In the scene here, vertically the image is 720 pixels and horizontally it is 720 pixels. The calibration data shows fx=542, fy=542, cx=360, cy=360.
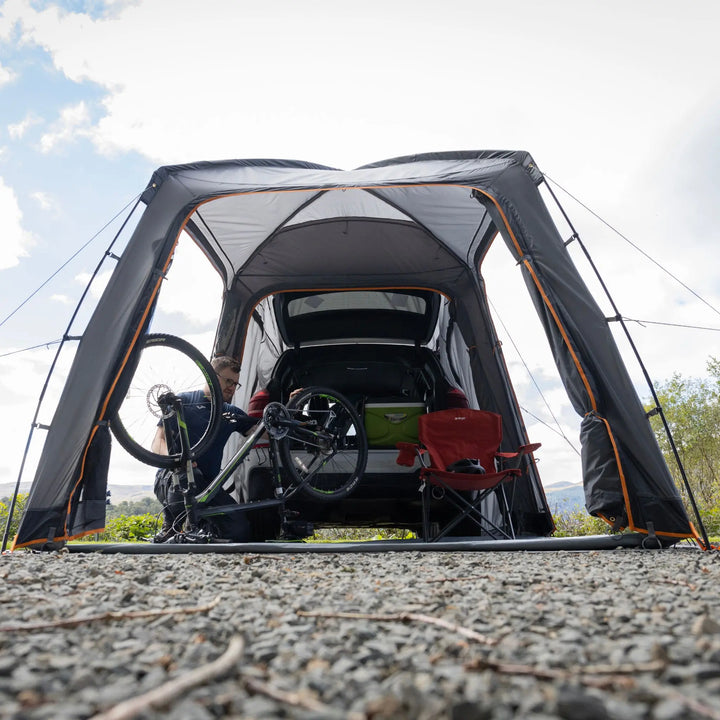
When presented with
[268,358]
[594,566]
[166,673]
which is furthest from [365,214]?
[166,673]

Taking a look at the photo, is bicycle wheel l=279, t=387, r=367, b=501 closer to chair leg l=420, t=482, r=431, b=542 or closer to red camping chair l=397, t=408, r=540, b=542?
red camping chair l=397, t=408, r=540, b=542

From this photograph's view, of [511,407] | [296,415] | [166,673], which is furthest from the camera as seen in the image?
[511,407]

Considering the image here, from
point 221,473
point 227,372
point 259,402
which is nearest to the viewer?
point 221,473

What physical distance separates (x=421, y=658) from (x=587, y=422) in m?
2.53

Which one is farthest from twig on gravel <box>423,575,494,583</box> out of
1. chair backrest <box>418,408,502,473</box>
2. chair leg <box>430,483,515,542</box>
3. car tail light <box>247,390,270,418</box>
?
car tail light <box>247,390,270,418</box>

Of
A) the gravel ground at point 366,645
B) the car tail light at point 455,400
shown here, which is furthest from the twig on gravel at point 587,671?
the car tail light at point 455,400

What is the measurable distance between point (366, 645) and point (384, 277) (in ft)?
13.9

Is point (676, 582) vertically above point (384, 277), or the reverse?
point (384, 277)

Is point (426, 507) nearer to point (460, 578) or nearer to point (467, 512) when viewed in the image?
point (467, 512)

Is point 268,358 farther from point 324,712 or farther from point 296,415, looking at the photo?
point 324,712

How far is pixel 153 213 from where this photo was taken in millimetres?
A: 3537

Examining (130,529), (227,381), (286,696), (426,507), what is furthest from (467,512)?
(130,529)

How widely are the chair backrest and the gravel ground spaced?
1.71 metres

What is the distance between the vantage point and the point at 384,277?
5.07m
